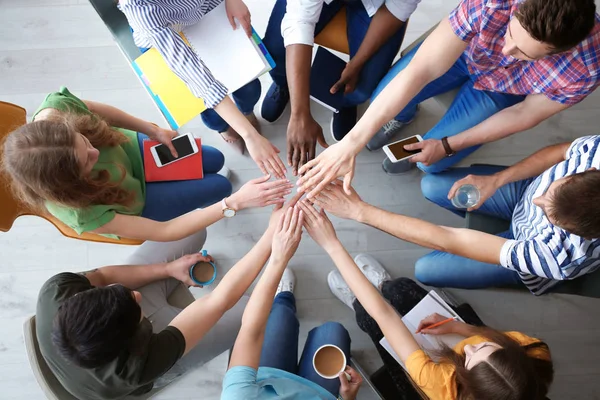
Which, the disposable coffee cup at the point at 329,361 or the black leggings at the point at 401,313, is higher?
the disposable coffee cup at the point at 329,361

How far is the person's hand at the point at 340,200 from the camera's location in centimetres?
165

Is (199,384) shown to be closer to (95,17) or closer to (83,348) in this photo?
(83,348)

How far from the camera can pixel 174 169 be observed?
1.73m

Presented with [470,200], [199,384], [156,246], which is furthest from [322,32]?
[199,384]

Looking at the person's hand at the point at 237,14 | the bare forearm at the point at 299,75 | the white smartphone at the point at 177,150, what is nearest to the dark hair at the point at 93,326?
the white smartphone at the point at 177,150

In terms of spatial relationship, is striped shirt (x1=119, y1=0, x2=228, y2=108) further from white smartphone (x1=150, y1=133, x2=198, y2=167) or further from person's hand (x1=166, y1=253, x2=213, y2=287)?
person's hand (x1=166, y1=253, x2=213, y2=287)

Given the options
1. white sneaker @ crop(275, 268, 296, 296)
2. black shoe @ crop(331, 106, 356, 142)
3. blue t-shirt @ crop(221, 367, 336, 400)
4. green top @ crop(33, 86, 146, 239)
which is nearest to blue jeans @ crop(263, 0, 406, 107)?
black shoe @ crop(331, 106, 356, 142)

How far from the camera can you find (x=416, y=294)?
1.82 metres

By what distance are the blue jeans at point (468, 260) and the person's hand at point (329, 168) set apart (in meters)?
0.41

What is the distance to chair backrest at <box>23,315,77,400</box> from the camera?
1249mm

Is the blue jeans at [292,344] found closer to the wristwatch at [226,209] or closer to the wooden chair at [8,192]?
the wristwatch at [226,209]

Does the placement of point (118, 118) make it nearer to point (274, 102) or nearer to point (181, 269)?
point (181, 269)

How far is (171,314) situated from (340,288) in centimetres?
80

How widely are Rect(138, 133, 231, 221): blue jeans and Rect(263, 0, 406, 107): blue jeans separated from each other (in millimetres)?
596
